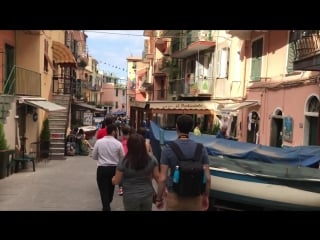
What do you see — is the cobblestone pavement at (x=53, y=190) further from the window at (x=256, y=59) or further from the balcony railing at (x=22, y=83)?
the window at (x=256, y=59)

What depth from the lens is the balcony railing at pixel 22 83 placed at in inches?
605

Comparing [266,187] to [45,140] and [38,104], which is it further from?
[45,140]

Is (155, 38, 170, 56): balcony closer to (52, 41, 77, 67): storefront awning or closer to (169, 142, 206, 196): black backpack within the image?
(52, 41, 77, 67): storefront awning

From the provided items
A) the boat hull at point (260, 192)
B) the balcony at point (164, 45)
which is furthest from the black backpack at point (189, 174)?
the balcony at point (164, 45)

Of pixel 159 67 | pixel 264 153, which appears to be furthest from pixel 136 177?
pixel 159 67

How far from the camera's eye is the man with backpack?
14.5 ft

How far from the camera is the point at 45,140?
1862cm

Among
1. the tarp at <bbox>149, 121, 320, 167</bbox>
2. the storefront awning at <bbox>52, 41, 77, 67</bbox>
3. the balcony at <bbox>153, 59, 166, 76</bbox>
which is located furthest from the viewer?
the balcony at <bbox>153, 59, 166, 76</bbox>

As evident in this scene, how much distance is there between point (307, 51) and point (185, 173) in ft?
28.9

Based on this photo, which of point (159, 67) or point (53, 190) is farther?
point (159, 67)

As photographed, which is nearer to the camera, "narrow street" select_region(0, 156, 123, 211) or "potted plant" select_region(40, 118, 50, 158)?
"narrow street" select_region(0, 156, 123, 211)

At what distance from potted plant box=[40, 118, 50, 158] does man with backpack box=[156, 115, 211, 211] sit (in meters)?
14.5

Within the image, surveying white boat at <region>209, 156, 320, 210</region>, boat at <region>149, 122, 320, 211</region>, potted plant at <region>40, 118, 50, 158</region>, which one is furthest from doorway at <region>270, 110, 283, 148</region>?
potted plant at <region>40, 118, 50, 158</region>
